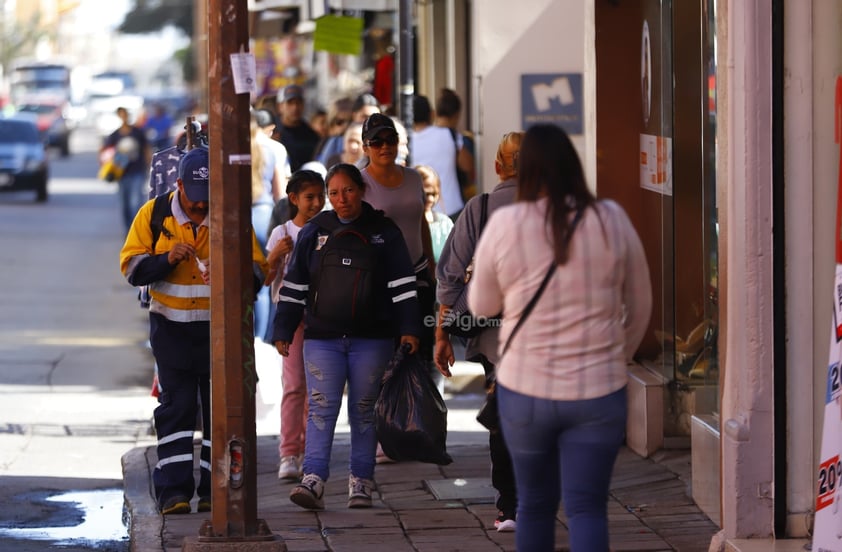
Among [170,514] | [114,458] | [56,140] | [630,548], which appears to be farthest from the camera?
[56,140]

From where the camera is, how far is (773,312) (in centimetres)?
653

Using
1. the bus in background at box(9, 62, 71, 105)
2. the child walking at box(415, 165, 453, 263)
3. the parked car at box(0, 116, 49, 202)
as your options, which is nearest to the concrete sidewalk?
the child walking at box(415, 165, 453, 263)

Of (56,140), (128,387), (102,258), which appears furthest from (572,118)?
(56,140)

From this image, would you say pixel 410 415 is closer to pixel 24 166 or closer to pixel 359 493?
pixel 359 493

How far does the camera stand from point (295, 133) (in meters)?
14.7

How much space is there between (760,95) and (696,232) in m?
2.16

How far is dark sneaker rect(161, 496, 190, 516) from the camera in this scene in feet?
25.2

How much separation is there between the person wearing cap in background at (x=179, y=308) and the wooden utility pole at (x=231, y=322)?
3.06ft

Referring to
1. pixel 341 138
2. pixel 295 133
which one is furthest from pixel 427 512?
pixel 295 133

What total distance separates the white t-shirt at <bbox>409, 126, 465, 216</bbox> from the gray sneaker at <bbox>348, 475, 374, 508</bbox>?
569 cm

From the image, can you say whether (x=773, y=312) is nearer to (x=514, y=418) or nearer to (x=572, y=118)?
(x=514, y=418)

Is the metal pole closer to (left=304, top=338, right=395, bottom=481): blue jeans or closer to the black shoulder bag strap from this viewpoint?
(left=304, top=338, right=395, bottom=481): blue jeans

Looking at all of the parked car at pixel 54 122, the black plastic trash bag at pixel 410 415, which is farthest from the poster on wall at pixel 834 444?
the parked car at pixel 54 122

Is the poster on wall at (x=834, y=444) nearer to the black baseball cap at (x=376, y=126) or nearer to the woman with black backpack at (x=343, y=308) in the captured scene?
the woman with black backpack at (x=343, y=308)
